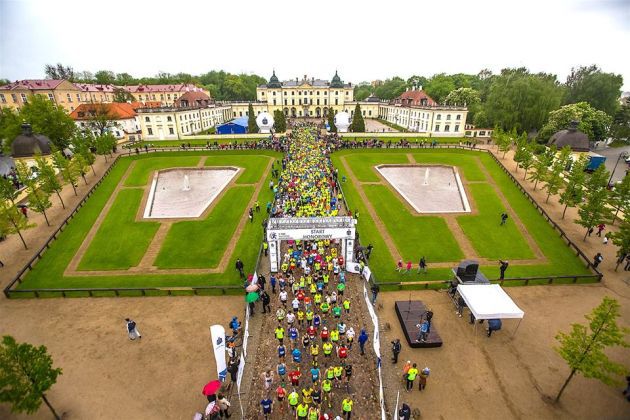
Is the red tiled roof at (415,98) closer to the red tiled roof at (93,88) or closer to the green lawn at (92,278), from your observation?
the green lawn at (92,278)

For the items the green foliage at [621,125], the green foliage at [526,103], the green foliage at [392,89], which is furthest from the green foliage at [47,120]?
the green foliage at [621,125]

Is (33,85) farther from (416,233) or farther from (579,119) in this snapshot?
(579,119)

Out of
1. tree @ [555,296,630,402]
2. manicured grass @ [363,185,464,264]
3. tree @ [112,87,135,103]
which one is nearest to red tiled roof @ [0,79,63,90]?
tree @ [112,87,135,103]

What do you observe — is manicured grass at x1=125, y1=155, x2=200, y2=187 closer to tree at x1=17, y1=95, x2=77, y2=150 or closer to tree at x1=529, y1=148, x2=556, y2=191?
tree at x1=17, y1=95, x2=77, y2=150

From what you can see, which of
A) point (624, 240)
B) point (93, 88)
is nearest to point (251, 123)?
point (93, 88)

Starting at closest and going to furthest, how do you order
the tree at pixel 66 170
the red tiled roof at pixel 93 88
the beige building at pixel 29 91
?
1. the tree at pixel 66 170
2. the beige building at pixel 29 91
3. the red tiled roof at pixel 93 88

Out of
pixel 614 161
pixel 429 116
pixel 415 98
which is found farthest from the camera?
pixel 415 98
